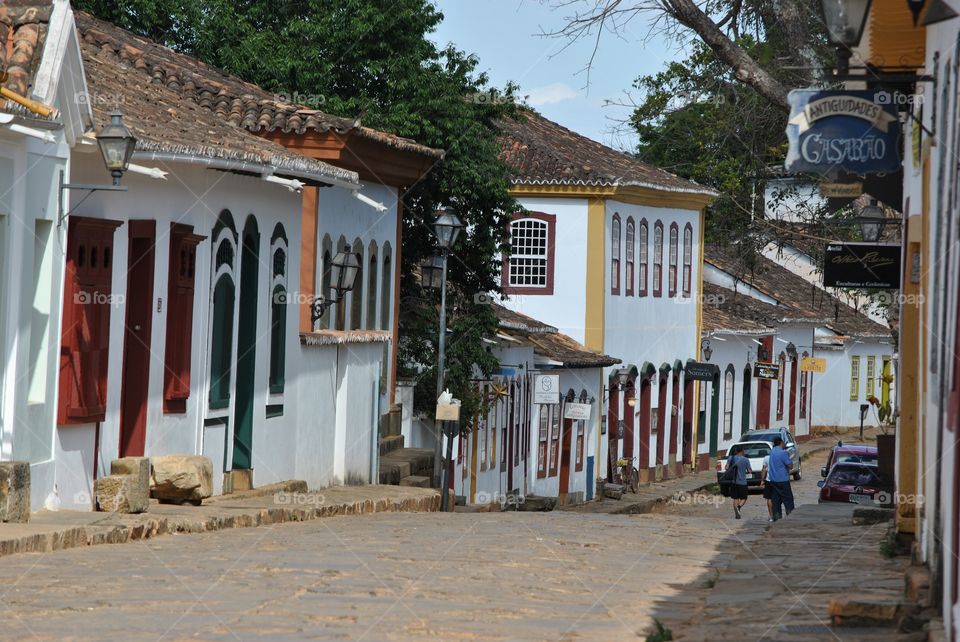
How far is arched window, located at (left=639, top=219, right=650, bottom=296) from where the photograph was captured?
132 ft

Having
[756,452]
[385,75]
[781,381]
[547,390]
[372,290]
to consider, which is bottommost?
[756,452]

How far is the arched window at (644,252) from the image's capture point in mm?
40231

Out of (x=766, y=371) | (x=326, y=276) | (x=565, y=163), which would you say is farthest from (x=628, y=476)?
(x=326, y=276)

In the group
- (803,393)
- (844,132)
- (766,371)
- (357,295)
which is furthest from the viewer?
(803,393)

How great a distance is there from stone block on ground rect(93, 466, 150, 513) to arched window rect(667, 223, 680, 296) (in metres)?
29.7

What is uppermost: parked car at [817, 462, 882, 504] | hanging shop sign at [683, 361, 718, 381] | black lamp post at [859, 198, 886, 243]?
black lamp post at [859, 198, 886, 243]

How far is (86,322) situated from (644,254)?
1090 inches

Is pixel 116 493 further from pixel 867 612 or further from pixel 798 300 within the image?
pixel 798 300

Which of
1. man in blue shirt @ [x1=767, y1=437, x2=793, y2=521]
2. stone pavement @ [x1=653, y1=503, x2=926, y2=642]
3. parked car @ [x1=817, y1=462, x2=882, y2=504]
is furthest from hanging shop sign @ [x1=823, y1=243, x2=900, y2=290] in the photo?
parked car @ [x1=817, y1=462, x2=882, y2=504]

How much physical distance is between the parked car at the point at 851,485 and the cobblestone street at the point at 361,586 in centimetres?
1542

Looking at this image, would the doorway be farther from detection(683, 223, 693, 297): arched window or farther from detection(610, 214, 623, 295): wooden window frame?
detection(683, 223, 693, 297): arched window

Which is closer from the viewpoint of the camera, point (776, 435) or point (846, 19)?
point (846, 19)

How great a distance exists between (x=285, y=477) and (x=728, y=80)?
24.3ft

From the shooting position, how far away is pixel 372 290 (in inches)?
923
